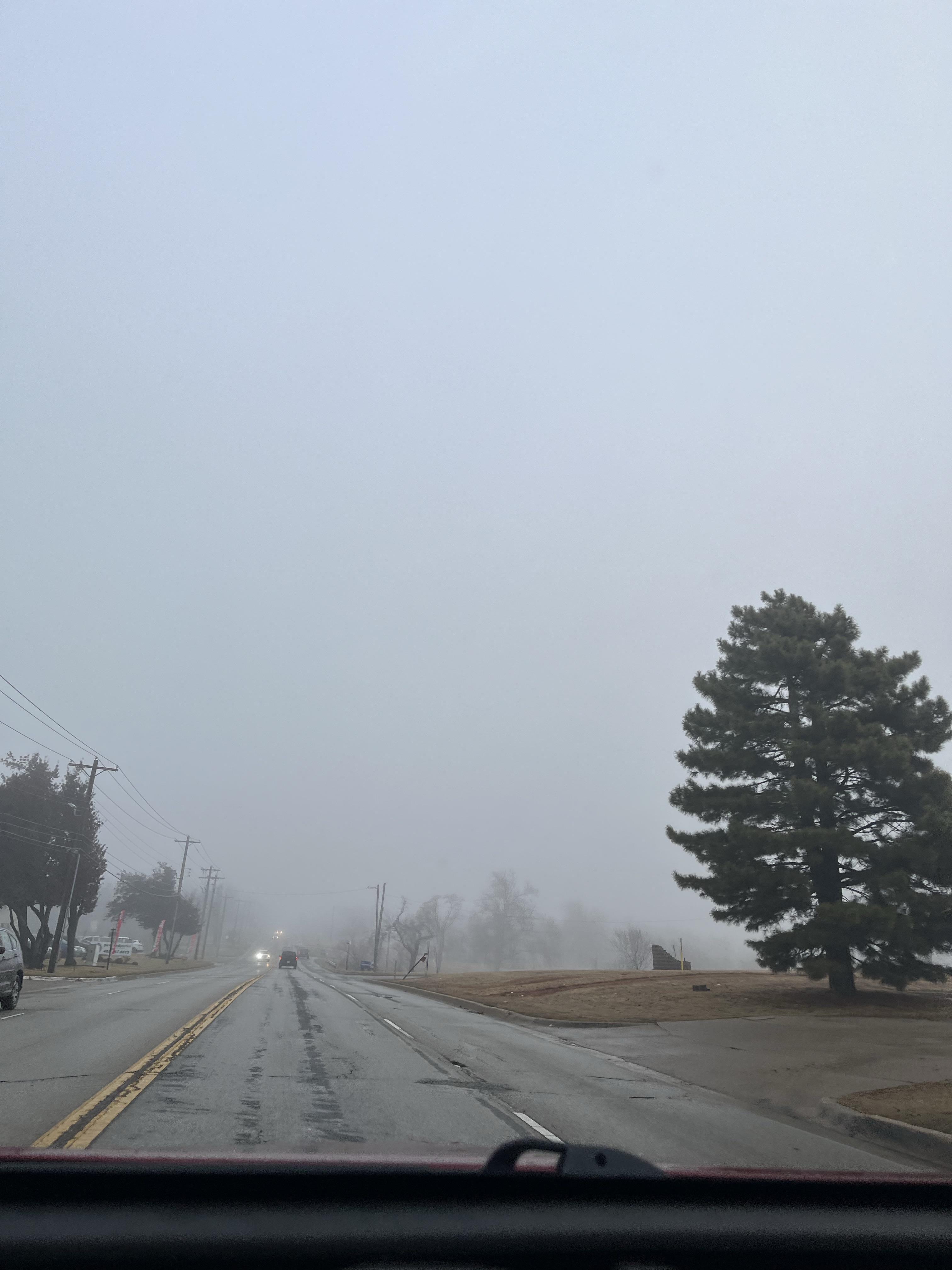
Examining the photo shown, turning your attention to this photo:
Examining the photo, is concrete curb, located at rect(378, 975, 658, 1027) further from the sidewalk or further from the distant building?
the distant building

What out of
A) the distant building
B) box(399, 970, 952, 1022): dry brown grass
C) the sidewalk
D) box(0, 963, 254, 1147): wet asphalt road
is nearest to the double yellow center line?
box(0, 963, 254, 1147): wet asphalt road

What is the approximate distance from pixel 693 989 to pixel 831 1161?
19237 mm

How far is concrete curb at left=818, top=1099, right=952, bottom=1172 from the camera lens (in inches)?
307

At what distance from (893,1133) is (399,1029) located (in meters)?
10.5

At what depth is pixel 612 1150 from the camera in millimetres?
3334

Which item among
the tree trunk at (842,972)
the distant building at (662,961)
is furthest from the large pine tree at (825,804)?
the distant building at (662,961)

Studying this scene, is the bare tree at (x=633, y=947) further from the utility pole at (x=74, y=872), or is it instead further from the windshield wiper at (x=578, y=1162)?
the windshield wiper at (x=578, y=1162)

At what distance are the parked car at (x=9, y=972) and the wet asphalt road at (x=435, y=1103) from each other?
18.0 feet

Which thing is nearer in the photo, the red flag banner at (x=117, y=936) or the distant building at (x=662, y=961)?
the distant building at (x=662, y=961)

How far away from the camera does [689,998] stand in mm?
22969

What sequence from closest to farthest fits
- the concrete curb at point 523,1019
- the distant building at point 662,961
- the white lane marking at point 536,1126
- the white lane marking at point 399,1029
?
the white lane marking at point 536,1126 → the white lane marking at point 399,1029 → the concrete curb at point 523,1019 → the distant building at point 662,961

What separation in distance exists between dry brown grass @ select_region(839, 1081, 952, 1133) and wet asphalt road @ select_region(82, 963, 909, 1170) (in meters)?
0.82

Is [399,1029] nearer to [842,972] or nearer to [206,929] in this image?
[842,972]

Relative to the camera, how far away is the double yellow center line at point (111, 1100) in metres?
6.42
